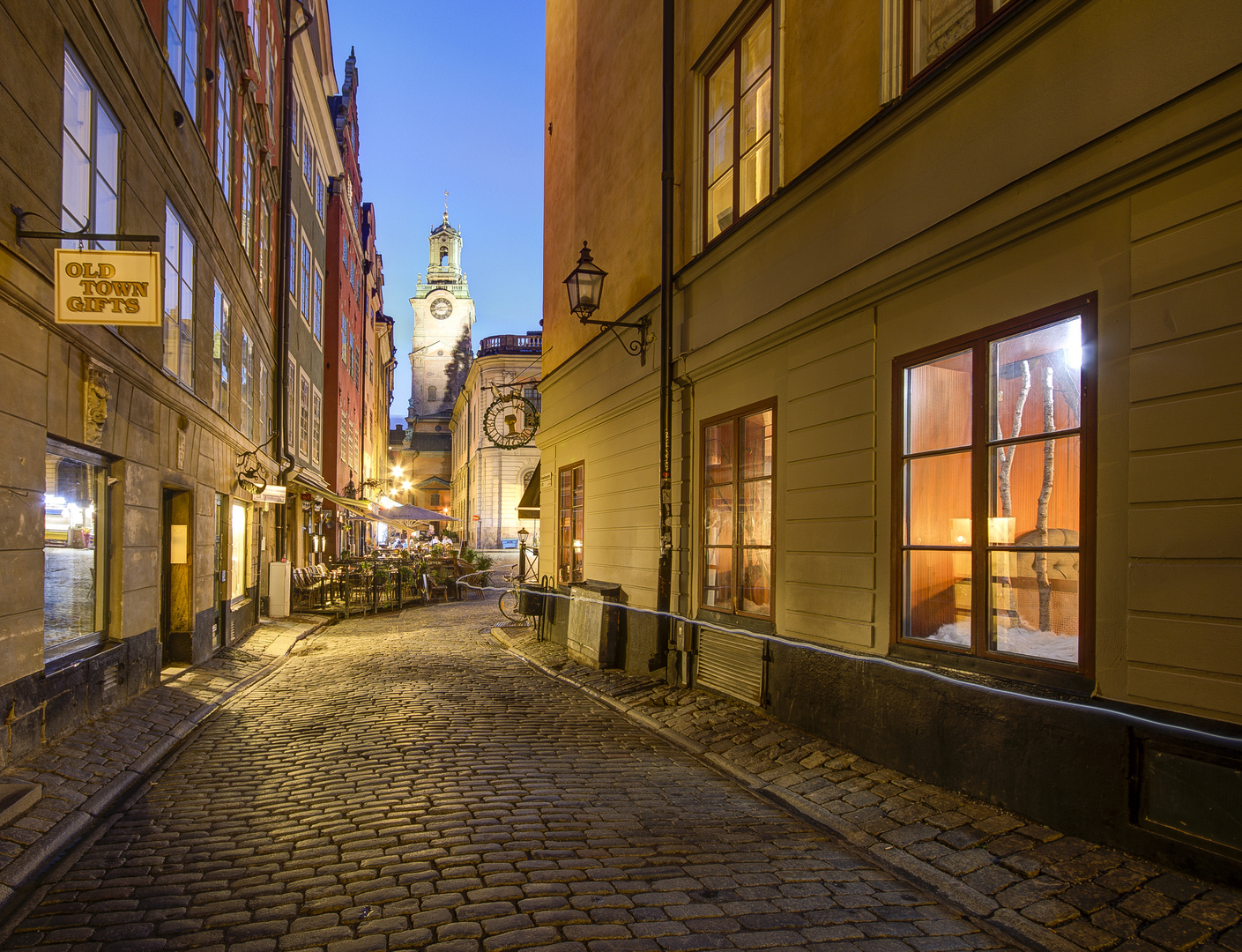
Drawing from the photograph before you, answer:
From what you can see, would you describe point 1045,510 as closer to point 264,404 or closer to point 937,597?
point 937,597

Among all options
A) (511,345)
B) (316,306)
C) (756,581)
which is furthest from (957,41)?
(511,345)

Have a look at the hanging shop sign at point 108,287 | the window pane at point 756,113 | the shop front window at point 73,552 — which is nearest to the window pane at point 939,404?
the window pane at point 756,113

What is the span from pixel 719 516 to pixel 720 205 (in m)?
3.30

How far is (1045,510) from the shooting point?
4.66 m

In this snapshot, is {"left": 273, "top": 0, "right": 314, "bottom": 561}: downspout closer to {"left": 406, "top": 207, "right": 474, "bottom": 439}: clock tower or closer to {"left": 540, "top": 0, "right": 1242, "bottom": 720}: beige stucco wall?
{"left": 540, "top": 0, "right": 1242, "bottom": 720}: beige stucco wall

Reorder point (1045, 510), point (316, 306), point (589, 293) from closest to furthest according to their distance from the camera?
point (1045, 510) → point (589, 293) → point (316, 306)

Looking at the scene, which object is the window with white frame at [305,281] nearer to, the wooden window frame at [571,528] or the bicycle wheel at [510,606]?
the bicycle wheel at [510,606]

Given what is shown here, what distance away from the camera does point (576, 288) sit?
10586mm

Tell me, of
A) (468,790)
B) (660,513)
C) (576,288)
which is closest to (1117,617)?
(468,790)

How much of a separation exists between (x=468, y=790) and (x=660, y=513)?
4.65m

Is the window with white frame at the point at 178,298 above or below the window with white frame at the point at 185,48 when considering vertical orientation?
below

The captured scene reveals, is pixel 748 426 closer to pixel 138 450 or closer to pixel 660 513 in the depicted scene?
pixel 660 513

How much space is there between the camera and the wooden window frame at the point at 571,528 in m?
13.2

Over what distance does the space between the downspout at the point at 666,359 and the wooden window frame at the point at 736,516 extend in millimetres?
484
